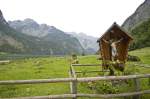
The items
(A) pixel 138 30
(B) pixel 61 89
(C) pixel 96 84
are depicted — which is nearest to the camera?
(C) pixel 96 84

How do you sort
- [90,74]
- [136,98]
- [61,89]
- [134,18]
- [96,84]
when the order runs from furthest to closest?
1. [134,18]
2. [90,74]
3. [61,89]
4. [96,84]
5. [136,98]

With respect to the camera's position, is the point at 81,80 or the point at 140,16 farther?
the point at 140,16

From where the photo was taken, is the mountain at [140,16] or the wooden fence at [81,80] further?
the mountain at [140,16]

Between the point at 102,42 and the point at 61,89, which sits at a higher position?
the point at 102,42

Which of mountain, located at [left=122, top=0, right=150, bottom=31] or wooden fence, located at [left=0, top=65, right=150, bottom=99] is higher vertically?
mountain, located at [left=122, top=0, right=150, bottom=31]

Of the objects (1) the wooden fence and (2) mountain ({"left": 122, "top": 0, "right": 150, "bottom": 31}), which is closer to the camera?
(1) the wooden fence

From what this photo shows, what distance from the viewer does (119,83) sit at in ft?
51.7

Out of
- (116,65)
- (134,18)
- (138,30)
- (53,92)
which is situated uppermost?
(134,18)

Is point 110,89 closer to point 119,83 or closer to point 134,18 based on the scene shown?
point 119,83

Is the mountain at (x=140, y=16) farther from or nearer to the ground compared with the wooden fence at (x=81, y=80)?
farther from the ground

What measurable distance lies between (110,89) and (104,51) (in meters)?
2.31

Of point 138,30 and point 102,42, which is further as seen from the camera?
point 138,30

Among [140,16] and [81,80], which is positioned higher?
[140,16]

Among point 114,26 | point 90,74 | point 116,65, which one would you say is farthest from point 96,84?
point 90,74
